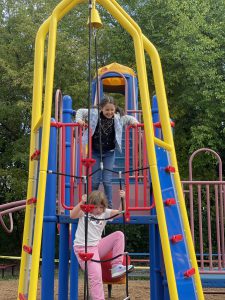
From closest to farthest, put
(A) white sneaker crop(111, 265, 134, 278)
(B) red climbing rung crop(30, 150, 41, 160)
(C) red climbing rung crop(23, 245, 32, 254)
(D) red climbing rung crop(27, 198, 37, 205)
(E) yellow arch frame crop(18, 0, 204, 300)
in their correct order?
(E) yellow arch frame crop(18, 0, 204, 300), (C) red climbing rung crop(23, 245, 32, 254), (D) red climbing rung crop(27, 198, 37, 205), (B) red climbing rung crop(30, 150, 41, 160), (A) white sneaker crop(111, 265, 134, 278)

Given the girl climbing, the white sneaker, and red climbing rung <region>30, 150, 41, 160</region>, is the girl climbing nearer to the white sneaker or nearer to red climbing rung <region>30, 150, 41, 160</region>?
the white sneaker

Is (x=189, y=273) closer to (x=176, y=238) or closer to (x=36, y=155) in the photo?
(x=176, y=238)

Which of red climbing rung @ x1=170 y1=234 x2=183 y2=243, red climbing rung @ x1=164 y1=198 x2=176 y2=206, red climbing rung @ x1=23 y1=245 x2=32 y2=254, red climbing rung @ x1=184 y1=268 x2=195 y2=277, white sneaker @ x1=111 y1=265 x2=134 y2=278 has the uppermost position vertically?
red climbing rung @ x1=164 y1=198 x2=176 y2=206

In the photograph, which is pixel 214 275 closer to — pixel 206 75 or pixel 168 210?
pixel 168 210

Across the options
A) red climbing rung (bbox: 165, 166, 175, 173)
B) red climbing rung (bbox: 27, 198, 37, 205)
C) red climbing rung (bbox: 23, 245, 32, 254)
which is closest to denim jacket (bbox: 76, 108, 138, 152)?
red climbing rung (bbox: 165, 166, 175, 173)

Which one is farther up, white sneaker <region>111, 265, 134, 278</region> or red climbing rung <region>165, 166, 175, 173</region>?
red climbing rung <region>165, 166, 175, 173</region>

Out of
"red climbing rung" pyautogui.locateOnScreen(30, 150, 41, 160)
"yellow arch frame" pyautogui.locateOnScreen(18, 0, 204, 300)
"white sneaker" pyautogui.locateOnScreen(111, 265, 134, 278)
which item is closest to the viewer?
"yellow arch frame" pyautogui.locateOnScreen(18, 0, 204, 300)

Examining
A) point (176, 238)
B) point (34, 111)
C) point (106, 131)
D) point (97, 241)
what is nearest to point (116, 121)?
point (106, 131)

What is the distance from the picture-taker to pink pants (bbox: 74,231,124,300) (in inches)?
159

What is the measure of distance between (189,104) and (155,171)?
13.7 metres

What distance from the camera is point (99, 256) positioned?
448 cm

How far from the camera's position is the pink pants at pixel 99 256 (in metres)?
4.05

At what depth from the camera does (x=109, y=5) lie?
394cm

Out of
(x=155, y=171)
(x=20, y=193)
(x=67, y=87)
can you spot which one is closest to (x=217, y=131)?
(x=67, y=87)
